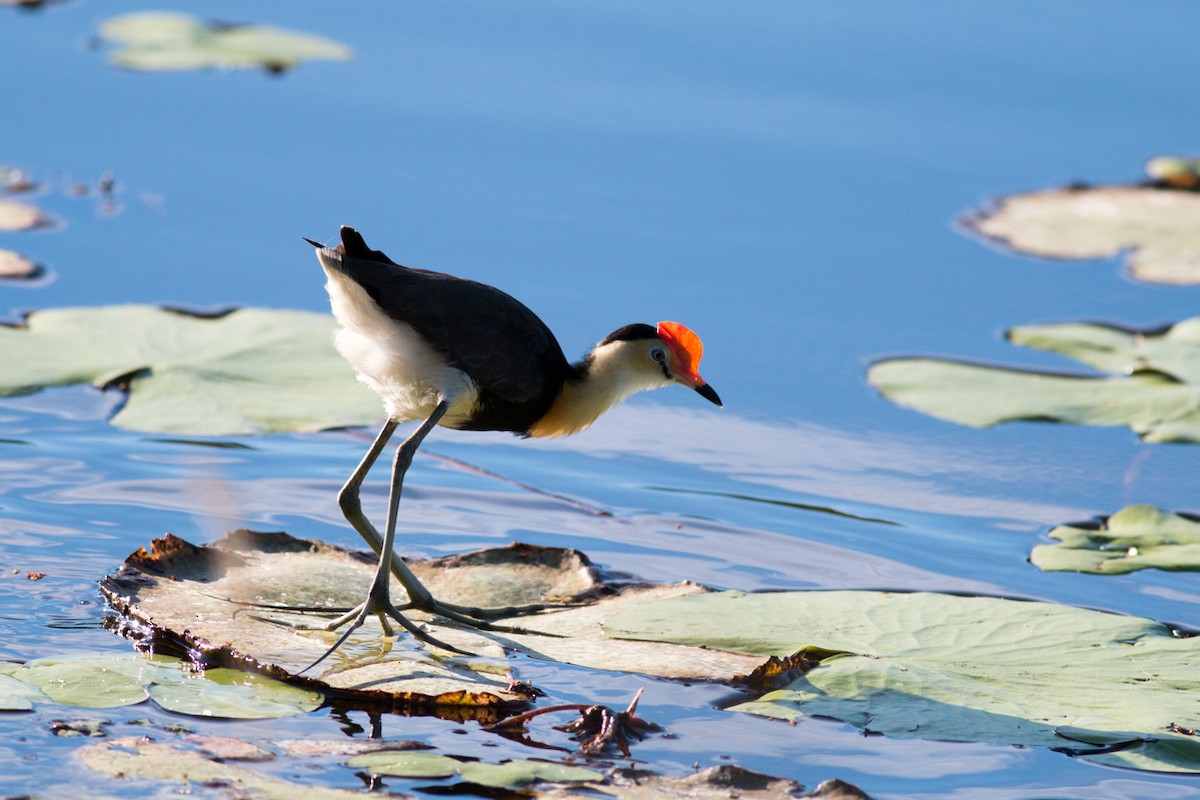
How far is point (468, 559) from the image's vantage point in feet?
18.8

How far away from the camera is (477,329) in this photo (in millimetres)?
5355

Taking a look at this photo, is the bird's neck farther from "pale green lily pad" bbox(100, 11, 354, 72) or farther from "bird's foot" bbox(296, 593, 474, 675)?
"pale green lily pad" bbox(100, 11, 354, 72)

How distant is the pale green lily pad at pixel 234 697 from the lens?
14.4 ft

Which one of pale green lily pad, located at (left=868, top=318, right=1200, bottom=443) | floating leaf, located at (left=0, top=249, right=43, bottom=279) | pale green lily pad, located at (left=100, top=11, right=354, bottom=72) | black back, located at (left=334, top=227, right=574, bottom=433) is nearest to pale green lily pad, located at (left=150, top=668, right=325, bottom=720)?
black back, located at (left=334, top=227, right=574, bottom=433)

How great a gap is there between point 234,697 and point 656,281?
476 cm

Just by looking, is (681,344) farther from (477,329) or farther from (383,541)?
(383,541)

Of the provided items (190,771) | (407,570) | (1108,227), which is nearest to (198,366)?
(407,570)

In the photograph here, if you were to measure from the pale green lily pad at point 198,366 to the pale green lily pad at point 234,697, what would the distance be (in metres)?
2.11

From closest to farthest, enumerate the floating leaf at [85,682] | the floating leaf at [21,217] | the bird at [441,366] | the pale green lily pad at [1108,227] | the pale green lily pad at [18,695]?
the pale green lily pad at [18,695] < the floating leaf at [85,682] < the bird at [441,366] < the floating leaf at [21,217] < the pale green lily pad at [1108,227]

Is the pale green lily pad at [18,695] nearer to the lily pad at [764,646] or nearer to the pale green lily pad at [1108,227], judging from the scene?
the lily pad at [764,646]

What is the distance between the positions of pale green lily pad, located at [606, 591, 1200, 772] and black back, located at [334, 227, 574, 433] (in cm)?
83

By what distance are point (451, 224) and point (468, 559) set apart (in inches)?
156

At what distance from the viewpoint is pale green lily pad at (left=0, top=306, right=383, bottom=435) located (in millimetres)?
6738

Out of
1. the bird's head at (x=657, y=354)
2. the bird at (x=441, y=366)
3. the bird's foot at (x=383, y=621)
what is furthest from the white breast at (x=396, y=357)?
the bird's foot at (x=383, y=621)
